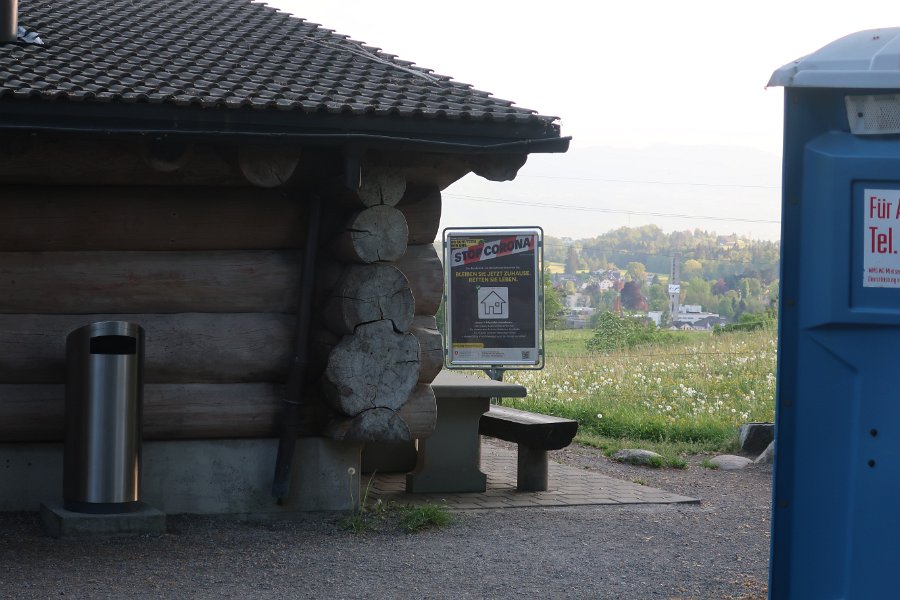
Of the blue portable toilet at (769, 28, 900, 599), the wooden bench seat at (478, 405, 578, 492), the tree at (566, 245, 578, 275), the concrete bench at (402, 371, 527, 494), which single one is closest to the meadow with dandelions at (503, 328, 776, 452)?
the wooden bench seat at (478, 405, 578, 492)

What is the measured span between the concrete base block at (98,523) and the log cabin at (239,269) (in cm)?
45

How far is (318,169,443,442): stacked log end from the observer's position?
23.6 ft

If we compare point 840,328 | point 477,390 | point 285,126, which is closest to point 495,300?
point 477,390

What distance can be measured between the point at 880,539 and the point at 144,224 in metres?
5.01

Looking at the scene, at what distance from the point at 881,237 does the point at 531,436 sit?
5046mm

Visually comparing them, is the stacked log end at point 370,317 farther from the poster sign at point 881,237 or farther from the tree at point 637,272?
the tree at point 637,272

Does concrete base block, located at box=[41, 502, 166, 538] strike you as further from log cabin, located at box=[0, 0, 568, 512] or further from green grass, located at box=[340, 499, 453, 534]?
green grass, located at box=[340, 499, 453, 534]

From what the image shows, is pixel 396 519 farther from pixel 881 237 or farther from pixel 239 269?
pixel 881 237

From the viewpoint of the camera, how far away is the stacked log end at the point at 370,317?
23.6ft

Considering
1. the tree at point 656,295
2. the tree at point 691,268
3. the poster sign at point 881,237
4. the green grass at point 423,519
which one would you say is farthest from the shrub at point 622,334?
the tree at point 691,268

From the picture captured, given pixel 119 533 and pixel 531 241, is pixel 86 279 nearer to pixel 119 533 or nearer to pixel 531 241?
pixel 119 533

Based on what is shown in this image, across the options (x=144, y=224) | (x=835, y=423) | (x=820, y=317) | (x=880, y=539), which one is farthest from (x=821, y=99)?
(x=144, y=224)

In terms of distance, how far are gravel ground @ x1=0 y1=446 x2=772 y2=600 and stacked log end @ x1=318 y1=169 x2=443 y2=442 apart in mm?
712

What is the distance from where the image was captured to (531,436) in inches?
338
